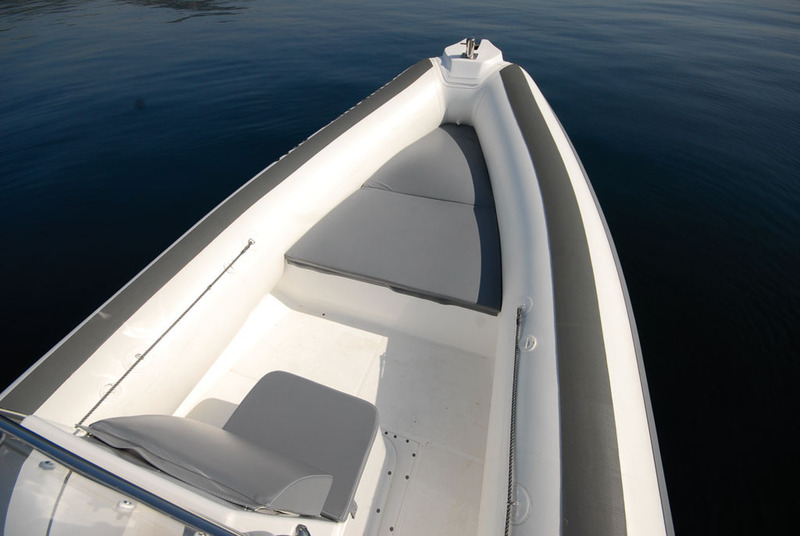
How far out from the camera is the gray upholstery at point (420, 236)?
1.71 meters

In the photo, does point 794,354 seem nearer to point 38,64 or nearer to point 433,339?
point 433,339

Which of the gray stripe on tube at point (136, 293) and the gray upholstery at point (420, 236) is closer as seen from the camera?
the gray stripe on tube at point (136, 293)

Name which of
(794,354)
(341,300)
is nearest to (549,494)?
(341,300)

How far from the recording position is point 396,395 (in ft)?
5.50

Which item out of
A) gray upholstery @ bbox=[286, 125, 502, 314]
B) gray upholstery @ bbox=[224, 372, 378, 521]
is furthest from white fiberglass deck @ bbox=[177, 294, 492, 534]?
gray upholstery @ bbox=[286, 125, 502, 314]

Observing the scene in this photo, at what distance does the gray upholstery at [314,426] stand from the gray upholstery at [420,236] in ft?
2.01

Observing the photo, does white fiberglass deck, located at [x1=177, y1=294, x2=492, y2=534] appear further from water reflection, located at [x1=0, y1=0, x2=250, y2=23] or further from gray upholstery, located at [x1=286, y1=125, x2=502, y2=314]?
water reflection, located at [x1=0, y1=0, x2=250, y2=23]

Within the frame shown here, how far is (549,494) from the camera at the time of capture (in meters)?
0.89

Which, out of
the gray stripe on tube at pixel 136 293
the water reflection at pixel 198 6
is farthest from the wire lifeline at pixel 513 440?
the water reflection at pixel 198 6

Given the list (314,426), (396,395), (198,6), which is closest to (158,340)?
(314,426)

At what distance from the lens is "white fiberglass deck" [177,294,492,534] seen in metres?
1.33

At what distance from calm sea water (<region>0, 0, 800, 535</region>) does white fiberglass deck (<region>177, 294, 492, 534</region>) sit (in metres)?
1.02

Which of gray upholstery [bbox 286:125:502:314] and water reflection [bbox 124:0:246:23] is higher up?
water reflection [bbox 124:0:246:23]

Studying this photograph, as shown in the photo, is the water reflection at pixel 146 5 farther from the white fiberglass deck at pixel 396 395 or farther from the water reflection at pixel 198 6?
the white fiberglass deck at pixel 396 395
